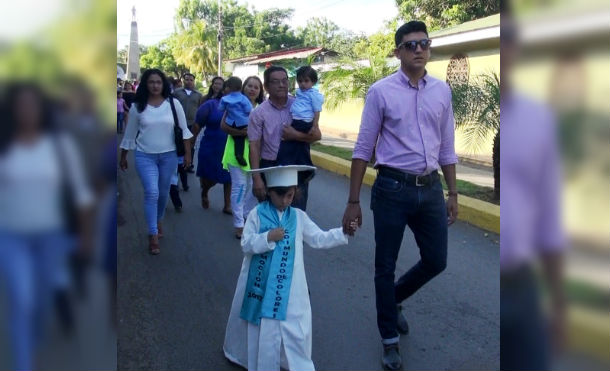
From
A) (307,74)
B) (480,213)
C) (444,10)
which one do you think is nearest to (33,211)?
(307,74)

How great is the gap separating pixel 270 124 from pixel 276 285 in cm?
154

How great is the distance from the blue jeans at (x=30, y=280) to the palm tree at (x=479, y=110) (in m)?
6.95

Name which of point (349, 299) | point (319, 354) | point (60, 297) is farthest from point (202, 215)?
point (60, 297)

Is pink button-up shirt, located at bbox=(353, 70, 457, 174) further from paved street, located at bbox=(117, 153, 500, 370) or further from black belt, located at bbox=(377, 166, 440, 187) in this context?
paved street, located at bbox=(117, 153, 500, 370)

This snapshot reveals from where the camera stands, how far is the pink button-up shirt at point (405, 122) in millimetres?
3143

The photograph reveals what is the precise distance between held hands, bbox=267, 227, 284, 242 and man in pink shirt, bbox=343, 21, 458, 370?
1.32ft

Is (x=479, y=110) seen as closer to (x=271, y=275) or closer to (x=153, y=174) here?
(x=153, y=174)

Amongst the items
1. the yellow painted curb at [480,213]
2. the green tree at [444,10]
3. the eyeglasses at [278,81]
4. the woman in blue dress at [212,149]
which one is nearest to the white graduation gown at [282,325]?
the eyeglasses at [278,81]

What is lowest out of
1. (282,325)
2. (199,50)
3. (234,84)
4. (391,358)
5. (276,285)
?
(391,358)

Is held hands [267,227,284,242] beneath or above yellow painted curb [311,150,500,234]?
above

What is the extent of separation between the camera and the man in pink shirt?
3141mm

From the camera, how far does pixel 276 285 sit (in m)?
3.03

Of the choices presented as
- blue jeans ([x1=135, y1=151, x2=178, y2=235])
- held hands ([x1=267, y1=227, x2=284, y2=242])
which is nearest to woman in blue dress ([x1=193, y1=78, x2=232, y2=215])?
blue jeans ([x1=135, y1=151, x2=178, y2=235])

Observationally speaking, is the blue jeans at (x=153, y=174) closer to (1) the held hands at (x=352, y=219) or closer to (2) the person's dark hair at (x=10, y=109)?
(1) the held hands at (x=352, y=219)
